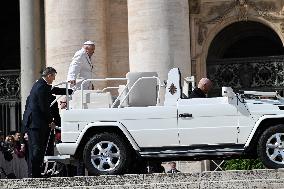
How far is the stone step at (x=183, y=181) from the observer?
9.65 meters

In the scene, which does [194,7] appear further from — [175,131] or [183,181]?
[183,181]

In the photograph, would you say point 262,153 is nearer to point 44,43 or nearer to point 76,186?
point 76,186

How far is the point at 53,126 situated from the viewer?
11.9 metres

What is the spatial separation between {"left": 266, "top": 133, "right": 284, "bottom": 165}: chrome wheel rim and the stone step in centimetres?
92

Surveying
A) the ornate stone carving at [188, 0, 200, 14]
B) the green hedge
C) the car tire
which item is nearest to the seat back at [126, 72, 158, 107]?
the car tire

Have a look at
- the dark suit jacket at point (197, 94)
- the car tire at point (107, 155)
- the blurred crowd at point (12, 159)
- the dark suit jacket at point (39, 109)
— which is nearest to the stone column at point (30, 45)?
the blurred crowd at point (12, 159)

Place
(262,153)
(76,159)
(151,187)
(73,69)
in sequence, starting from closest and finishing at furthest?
1. (151,187)
2. (262,153)
3. (76,159)
4. (73,69)

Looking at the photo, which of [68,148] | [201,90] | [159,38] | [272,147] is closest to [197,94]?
[201,90]

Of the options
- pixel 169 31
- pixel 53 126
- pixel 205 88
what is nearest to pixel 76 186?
pixel 53 126

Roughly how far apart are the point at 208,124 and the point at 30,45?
34.8 ft

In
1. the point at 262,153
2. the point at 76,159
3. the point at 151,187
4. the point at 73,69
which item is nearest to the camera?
the point at 151,187

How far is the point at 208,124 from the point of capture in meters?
10.9

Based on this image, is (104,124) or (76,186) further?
(104,124)

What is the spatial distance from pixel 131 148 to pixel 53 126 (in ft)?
4.54
